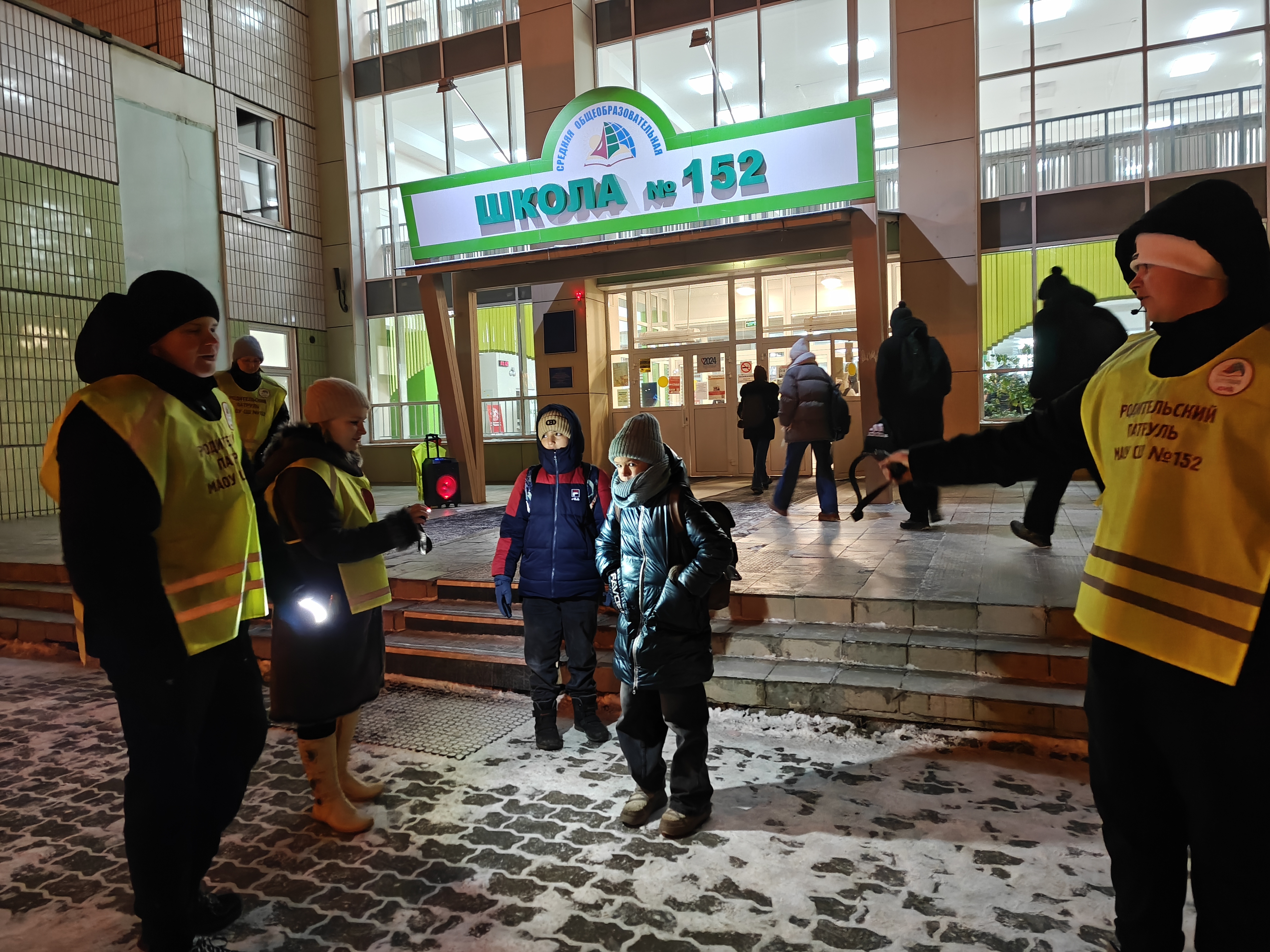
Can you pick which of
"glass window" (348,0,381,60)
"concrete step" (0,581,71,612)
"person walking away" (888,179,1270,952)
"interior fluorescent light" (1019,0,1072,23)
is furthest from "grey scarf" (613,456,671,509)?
"glass window" (348,0,381,60)

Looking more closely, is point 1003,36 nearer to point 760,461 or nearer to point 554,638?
point 760,461

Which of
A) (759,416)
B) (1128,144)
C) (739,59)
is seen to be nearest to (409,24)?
(739,59)

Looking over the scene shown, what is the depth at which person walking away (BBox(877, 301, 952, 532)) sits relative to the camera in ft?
21.9

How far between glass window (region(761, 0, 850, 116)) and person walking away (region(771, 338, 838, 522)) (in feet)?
20.7

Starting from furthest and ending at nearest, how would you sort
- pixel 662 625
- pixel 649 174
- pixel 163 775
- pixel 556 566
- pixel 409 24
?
pixel 409 24 < pixel 649 174 < pixel 556 566 < pixel 662 625 < pixel 163 775

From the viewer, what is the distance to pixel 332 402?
317cm

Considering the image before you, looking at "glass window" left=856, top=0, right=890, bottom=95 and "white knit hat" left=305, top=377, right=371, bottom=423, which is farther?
"glass window" left=856, top=0, right=890, bottom=95

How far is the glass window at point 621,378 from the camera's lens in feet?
44.5

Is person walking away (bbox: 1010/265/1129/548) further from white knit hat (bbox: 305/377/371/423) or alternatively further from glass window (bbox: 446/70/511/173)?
glass window (bbox: 446/70/511/173)

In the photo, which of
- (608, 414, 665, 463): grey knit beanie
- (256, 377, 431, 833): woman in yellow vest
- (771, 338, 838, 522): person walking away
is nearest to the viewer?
(256, 377, 431, 833): woman in yellow vest

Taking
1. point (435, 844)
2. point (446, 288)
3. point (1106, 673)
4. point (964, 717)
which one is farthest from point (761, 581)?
point (446, 288)

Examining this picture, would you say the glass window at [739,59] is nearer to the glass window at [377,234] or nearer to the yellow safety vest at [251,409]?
the glass window at [377,234]

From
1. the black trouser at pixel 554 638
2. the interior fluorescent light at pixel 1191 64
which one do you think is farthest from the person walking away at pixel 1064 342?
the interior fluorescent light at pixel 1191 64

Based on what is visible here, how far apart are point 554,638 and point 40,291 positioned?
36.7 feet
